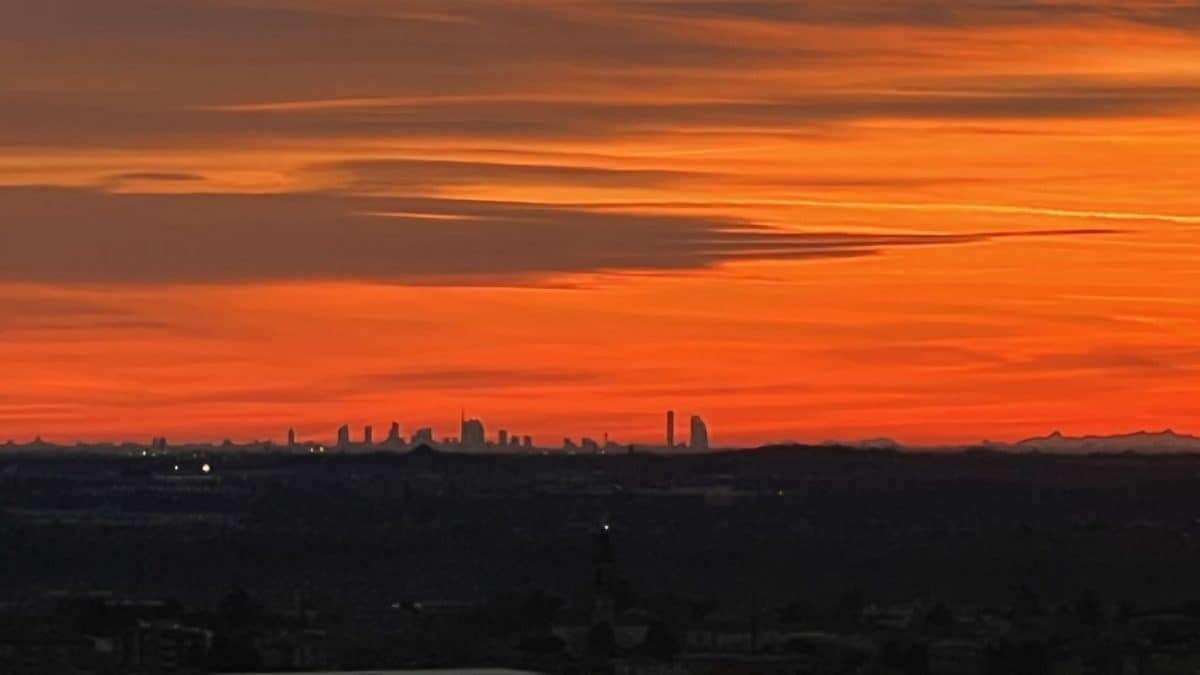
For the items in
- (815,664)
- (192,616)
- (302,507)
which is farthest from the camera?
(302,507)

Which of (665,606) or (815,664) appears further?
(665,606)

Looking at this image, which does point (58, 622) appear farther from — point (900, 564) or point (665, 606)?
point (900, 564)

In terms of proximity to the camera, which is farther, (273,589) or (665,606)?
(273,589)

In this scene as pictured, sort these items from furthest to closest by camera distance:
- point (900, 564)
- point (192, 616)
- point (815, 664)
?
point (900, 564) < point (192, 616) < point (815, 664)

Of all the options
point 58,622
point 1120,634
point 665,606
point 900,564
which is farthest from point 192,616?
point 900,564

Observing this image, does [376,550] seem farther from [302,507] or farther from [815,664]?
[815,664]

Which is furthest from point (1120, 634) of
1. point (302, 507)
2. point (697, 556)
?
point (302, 507)
